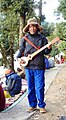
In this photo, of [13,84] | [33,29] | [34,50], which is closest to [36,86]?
[34,50]

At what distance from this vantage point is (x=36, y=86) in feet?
18.6

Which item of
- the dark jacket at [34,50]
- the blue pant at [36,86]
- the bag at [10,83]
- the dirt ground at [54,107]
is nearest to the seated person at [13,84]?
the bag at [10,83]

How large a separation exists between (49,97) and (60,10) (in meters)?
11.0

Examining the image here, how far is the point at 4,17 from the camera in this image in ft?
54.4

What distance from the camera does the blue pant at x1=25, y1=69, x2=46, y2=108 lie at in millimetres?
5605

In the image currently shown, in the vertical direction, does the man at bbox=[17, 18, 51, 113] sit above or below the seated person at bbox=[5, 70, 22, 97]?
above

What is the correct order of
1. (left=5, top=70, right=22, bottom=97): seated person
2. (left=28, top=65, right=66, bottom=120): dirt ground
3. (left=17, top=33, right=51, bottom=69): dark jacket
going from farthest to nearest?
1. (left=5, top=70, right=22, bottom=97): seated person
2. (left=17, top=33, right=51, bottom=69): dark jacket
3. (left=28, top=65, right=66, bottom=120): dirt ground

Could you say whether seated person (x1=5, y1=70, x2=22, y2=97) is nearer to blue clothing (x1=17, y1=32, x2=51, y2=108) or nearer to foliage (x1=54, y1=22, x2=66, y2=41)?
blue clothing (x1=17, y1=32, x2=51, y2=108)

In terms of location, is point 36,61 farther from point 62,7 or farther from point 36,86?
point 62,7

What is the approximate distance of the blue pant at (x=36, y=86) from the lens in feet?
18.4

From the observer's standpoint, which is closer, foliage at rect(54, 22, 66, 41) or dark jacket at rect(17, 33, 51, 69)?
dark jacket at rect(17, 33, 51, 69)

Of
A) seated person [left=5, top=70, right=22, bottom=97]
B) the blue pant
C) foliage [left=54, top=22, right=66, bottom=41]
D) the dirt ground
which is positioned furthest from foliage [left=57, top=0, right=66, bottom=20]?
the blue pant

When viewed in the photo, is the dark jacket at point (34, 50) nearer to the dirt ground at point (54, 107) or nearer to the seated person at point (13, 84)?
the dirt ground at point (54, 107)

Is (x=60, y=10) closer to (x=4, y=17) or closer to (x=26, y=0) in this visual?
(x=4, y=17)
